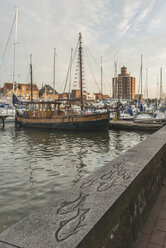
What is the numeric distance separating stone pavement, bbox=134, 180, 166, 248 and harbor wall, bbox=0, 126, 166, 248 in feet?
0.27

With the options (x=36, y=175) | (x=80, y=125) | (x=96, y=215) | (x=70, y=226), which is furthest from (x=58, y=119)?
(x=70, y=226)

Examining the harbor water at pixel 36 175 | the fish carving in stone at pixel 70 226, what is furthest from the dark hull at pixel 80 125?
the fish carving in stone at pixel 70 226

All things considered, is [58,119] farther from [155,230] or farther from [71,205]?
[71,205]

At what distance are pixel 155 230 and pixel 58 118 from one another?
2163 cm

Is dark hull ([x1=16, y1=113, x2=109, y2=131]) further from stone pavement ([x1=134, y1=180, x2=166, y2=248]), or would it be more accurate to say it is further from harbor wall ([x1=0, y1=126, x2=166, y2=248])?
stone pavement ([x1=134, y1=180, x2=166, y2=248])

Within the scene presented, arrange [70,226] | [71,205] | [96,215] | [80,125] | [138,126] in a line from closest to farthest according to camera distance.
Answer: [70,226], [96,215], [71,205], [80,125], [138,126]

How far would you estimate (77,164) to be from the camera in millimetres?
9383

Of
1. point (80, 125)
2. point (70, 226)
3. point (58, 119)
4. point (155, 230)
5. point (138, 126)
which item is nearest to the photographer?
point (70, 226)

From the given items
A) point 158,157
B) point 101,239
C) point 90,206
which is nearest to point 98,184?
point 90,206

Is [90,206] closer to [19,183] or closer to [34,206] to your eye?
[34,206]

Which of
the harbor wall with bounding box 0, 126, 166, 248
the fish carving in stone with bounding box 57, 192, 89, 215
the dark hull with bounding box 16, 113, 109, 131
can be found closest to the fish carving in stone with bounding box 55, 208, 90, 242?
the harbor wall with bounding box 0, 126, 166, 248

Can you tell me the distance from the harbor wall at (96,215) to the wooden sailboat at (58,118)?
61.8 ft

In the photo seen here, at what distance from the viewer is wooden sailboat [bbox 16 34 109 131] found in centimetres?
2234

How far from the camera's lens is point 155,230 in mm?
2637
